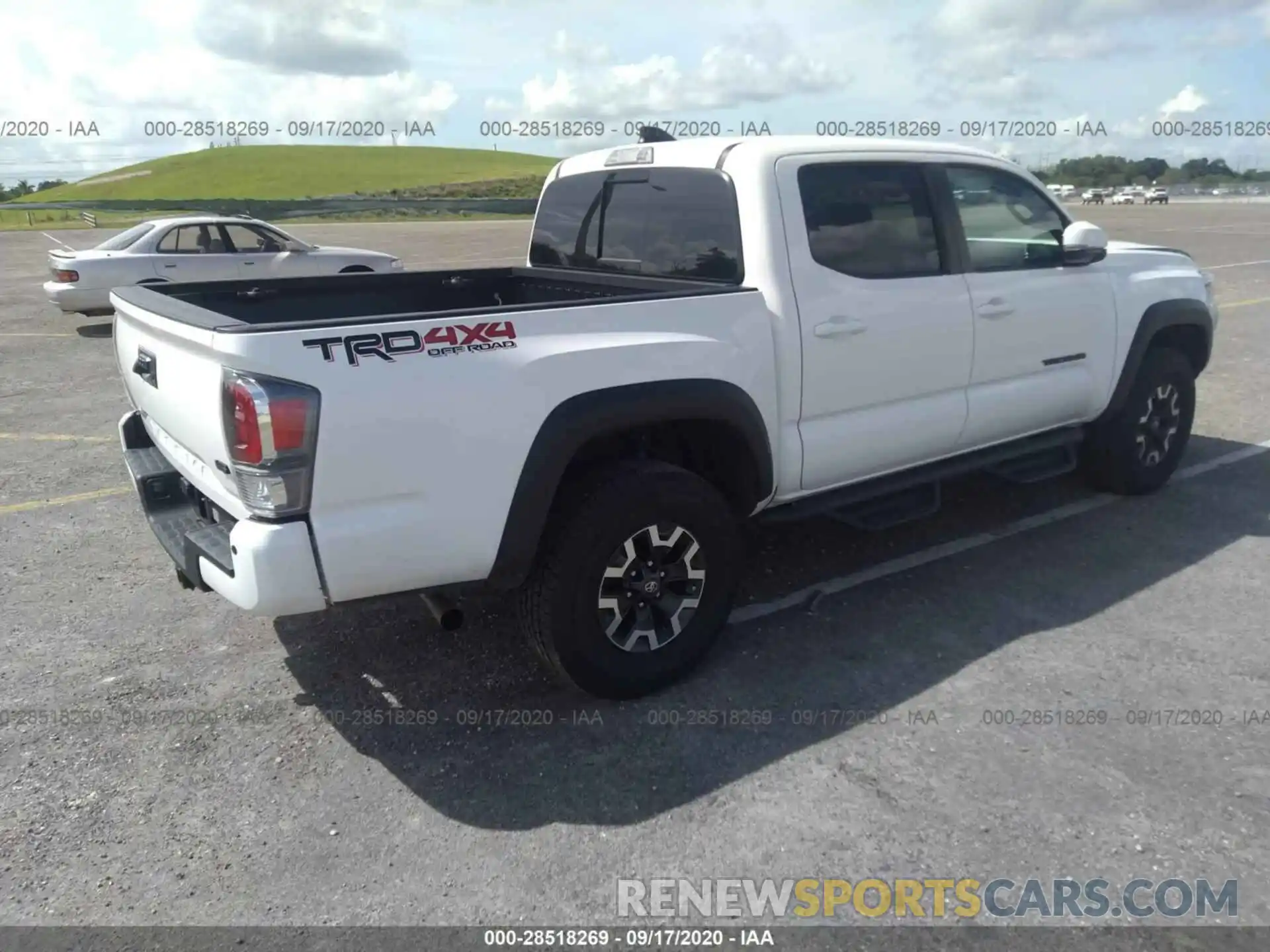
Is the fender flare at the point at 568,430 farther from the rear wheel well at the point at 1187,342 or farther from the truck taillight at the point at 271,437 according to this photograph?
the rear wheel well at the point at 1187,342

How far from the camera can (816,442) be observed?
13.0 ft

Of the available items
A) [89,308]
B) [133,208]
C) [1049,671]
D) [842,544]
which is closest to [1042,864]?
A: [1049,671]

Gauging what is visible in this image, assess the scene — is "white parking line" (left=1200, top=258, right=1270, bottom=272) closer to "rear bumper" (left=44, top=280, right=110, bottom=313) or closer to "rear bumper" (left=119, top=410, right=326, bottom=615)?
"rear bumper" (left=44, top=280, right=110, bottom=313)

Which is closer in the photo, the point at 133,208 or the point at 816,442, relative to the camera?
the point at 816,442

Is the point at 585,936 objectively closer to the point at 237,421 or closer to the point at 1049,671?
the point at 237,421

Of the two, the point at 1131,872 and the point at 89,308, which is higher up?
the point at 89,308

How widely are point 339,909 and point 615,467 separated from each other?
64.6 inches

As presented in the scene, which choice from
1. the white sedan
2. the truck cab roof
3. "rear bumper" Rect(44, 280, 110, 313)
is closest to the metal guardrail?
the white sedan

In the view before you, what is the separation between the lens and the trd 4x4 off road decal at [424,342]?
111 inches

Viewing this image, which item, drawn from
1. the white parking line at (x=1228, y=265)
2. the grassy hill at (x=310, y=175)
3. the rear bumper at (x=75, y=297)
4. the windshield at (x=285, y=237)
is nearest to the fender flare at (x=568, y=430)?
the rear bumper at (x=75, y=297)

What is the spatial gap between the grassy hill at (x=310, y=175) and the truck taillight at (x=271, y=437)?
55.6 metres

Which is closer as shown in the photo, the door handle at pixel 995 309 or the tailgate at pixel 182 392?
the tailgate at pixel 182 392

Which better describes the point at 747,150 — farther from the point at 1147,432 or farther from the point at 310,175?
the point at 310,175

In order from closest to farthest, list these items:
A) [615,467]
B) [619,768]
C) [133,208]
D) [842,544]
Result: 1. [619,768]
2. [615,467]
3. [842,544]
4. [133,208]
